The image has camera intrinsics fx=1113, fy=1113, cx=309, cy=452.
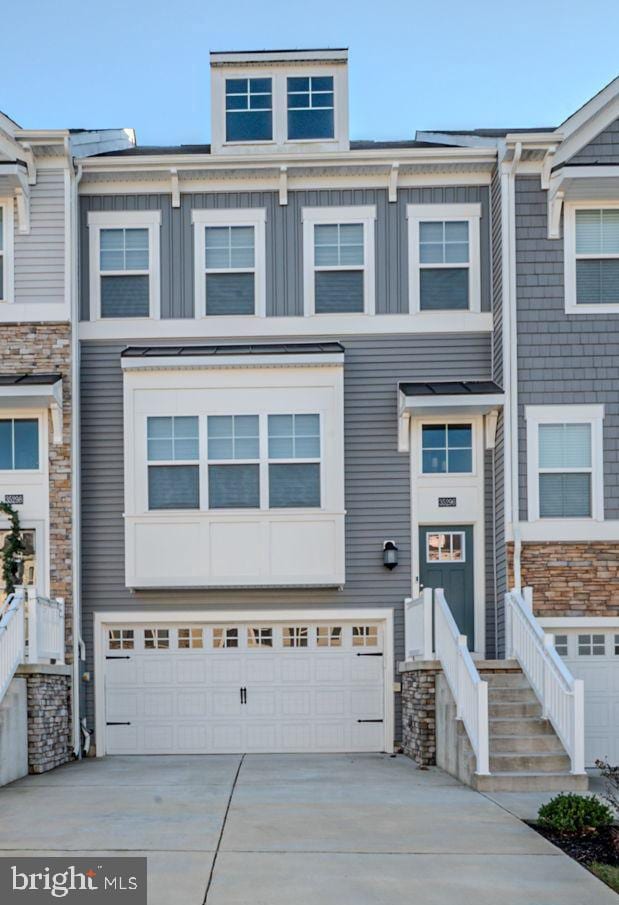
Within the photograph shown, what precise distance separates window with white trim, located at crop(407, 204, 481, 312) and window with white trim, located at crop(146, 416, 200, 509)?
11.5ft

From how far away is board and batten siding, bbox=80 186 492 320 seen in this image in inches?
596

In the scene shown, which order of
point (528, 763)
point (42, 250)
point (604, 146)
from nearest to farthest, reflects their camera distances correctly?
point (528, 763) < point (604, 146) < point (42, 250)

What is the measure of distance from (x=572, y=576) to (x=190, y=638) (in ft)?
16.8

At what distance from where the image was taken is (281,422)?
48.7ft

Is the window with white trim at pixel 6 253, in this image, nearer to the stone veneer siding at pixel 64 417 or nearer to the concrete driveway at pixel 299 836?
the stone veneer siding at pixel 64 417

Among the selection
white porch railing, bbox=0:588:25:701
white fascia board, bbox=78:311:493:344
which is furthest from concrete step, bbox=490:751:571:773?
white fascia board, bbox=78:311:493:344

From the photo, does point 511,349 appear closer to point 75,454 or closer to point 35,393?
point 75,454

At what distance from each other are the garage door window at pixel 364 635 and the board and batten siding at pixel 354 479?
0.35m

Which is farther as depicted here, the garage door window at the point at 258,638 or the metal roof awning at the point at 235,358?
the garage door window at the point at 258,638

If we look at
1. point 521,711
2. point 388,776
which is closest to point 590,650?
point 521,711

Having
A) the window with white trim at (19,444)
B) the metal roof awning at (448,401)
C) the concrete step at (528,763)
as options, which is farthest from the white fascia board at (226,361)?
the concrete step at (528,763)

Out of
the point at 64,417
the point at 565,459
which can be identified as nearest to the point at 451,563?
the point at 565,459

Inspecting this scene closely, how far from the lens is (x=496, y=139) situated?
605 inches

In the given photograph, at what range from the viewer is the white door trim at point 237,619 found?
48.3 ft
